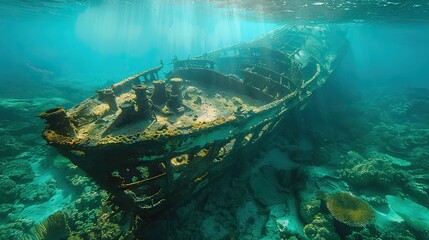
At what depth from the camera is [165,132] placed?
4.11 metres

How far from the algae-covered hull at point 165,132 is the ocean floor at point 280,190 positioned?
863mm

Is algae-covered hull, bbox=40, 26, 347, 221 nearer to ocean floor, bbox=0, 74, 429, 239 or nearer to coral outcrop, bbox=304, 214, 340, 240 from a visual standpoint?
ocean floor, bbox=0, 74, 429, 239

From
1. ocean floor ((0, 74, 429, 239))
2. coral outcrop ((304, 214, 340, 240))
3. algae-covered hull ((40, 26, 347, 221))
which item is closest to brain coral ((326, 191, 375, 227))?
ocean floor ((0, 74, 429, 239))

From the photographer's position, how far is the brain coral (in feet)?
20.0

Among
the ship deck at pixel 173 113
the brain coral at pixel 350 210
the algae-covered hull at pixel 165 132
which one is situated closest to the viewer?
the algae-covered hull at pixel 165 132

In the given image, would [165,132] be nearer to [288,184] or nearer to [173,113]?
[173,113]

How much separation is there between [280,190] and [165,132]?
4950 mm

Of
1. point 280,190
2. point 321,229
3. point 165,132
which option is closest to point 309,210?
point 321,229

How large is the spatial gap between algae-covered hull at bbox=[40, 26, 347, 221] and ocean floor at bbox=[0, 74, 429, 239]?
2.83 ft

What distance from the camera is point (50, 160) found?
12570 mm

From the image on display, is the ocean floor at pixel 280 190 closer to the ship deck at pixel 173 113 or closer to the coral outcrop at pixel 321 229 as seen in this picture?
the coral outcrop at pixel 321 229

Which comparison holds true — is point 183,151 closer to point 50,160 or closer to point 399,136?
point 50,160

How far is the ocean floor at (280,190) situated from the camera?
6.18 meters

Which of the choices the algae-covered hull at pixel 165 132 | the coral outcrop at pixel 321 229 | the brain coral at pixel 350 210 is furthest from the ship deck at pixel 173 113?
the brain coral at pixel 350 210
